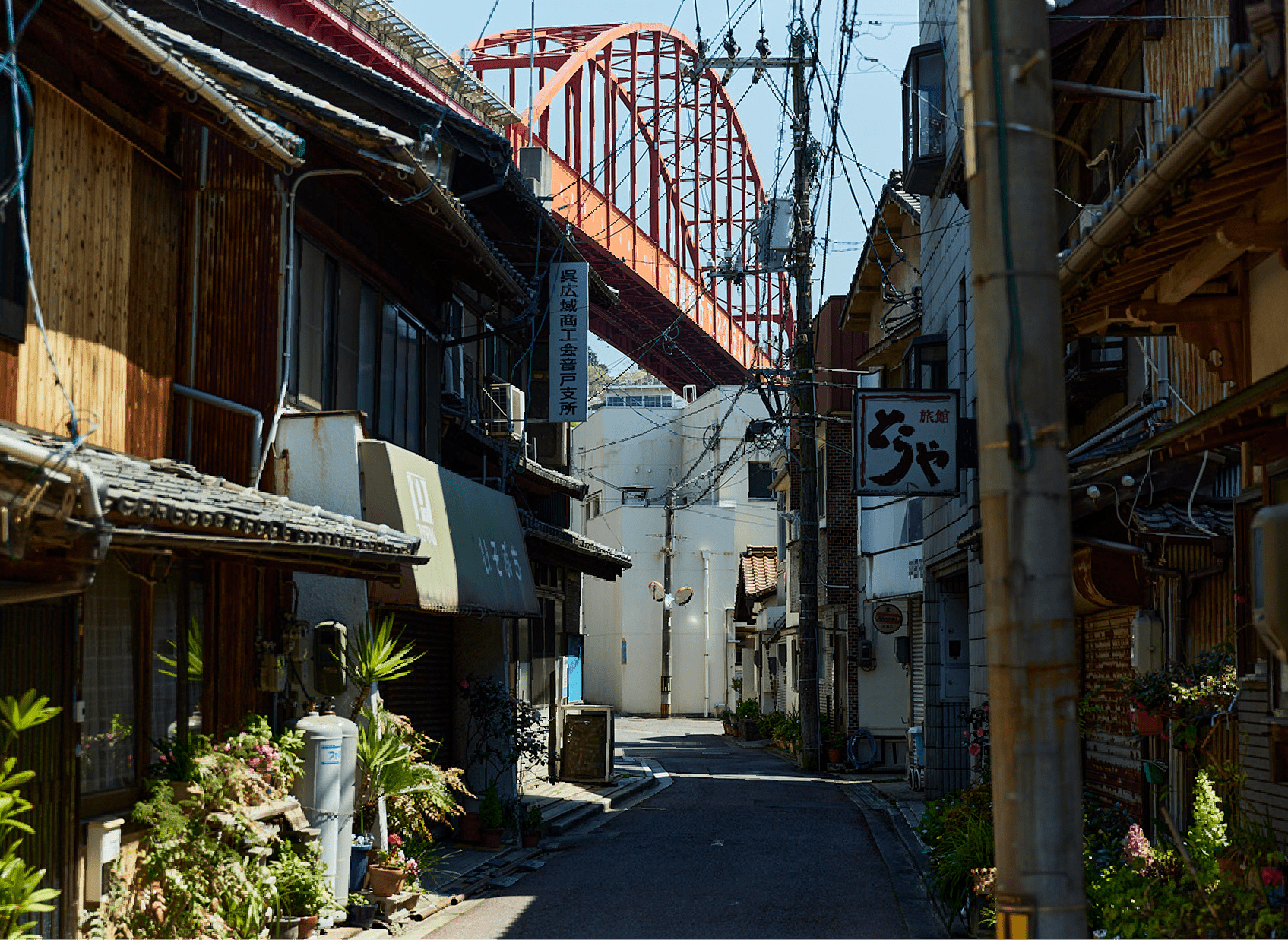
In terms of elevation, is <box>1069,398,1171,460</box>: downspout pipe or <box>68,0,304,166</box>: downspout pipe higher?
<box>68,0,304,166</box>: downspout pipe

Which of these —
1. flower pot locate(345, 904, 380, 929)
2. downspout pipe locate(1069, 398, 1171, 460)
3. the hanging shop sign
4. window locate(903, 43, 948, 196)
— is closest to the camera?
downspout pipe locate(1069, 398, 1171, 460)

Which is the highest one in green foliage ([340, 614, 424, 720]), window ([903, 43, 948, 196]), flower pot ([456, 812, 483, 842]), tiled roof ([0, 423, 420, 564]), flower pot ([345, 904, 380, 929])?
window ([903, 43, 948, 196])

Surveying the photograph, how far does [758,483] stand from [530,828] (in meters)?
44.3

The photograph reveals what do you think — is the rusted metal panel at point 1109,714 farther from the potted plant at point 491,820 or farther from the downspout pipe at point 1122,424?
the potted plant at point 491,820

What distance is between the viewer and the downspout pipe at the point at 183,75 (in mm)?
8273

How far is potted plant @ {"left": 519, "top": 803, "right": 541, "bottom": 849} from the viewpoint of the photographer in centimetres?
1705

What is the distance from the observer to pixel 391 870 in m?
12.0

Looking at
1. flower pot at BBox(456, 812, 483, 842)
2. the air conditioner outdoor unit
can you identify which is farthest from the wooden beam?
the air conditioner outdoor unit

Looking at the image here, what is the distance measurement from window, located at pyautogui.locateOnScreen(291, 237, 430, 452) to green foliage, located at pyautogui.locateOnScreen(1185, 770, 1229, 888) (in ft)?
29.1

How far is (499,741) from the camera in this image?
1850 cm

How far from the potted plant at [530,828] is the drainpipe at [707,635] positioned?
136 ft

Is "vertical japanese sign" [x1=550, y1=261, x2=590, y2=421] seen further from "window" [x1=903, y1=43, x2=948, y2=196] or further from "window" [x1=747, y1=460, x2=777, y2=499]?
"window" [x1=747, y1=460, x2=777, y2=499]

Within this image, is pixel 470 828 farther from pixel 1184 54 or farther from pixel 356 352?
pixel 1184 54

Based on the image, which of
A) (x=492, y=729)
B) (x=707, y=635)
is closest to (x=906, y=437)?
(x=492, y=729)
